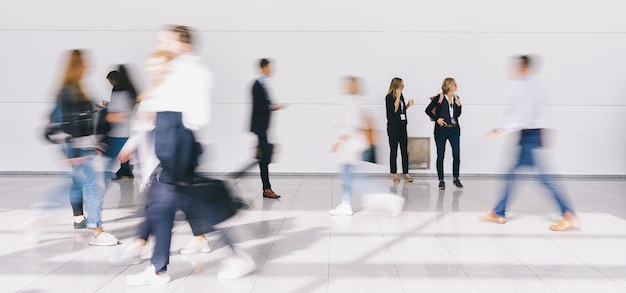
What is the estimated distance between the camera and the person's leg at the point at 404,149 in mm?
10102

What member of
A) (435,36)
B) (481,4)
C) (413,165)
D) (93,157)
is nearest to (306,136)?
(413,165)

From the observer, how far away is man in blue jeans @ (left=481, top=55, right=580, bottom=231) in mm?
5992

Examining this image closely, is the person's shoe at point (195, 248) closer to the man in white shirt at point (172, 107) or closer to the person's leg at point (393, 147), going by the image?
the man in white shirt at point (172, 107)

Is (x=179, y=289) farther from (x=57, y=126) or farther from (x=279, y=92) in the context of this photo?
(x=279, y=92)

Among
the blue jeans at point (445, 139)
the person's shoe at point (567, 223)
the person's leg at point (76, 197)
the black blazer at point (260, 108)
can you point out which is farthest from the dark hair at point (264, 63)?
the person's shoe at point (567, 223)

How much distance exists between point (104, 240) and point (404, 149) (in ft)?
19.3

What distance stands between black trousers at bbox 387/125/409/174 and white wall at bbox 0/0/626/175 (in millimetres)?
Result: 489

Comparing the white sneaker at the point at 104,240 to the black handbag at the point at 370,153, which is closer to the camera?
the white sneaker at the point at 104,240

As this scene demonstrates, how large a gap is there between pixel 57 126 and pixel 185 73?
1.67 metres

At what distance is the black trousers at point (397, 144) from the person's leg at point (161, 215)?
628cm

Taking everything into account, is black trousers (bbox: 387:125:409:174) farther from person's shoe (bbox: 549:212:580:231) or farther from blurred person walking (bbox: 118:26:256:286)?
blurred person walking (bbox: 118:26:256:286)

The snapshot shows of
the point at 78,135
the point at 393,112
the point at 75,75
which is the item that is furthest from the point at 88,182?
the point at 393,112

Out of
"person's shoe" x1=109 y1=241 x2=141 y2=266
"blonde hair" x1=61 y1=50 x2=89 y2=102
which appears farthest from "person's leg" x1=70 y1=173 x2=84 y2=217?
"person's shoe" x1=109 y1=241 x2=141 y2=266

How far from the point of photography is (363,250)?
5.26m
